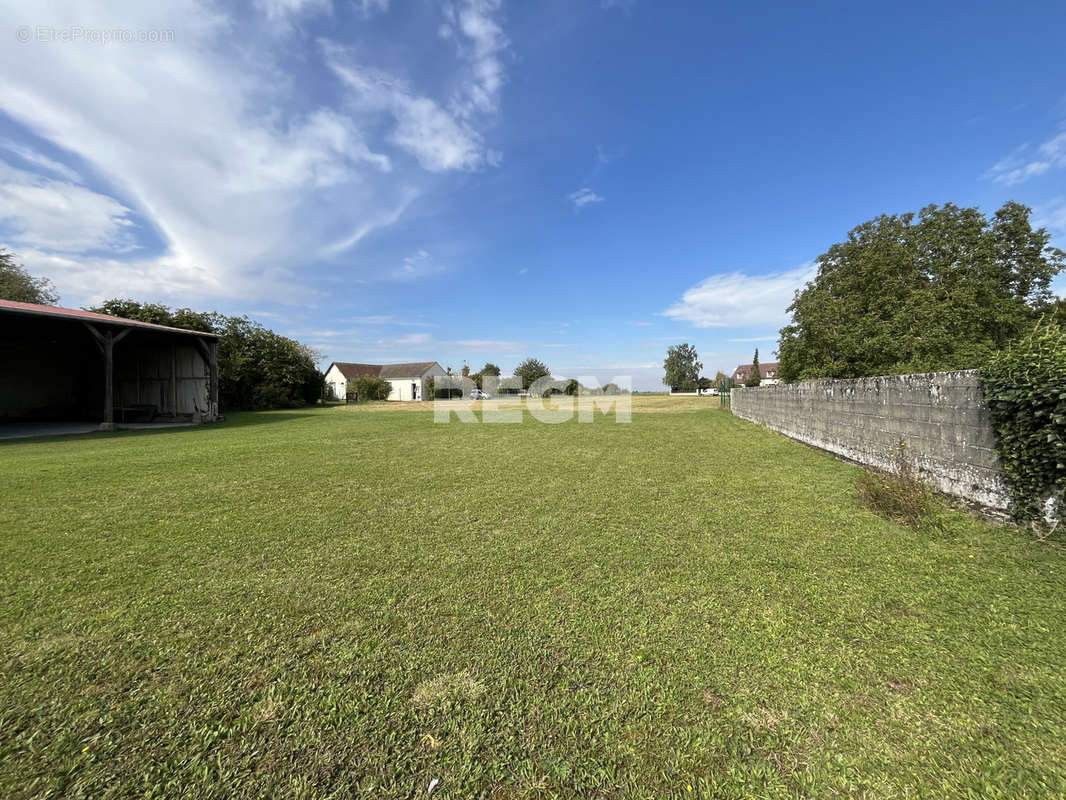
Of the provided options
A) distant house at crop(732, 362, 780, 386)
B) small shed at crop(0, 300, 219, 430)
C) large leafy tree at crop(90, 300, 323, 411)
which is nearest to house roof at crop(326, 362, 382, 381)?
large leafy tree at crop(90, 300, 323, 411)

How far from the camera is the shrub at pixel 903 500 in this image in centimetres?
375

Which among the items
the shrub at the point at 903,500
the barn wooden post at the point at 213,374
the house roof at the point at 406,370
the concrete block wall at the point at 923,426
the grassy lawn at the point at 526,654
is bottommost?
the grassy lawn at the point at 526,654

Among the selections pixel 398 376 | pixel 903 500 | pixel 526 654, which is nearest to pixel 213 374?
pixel 526 654

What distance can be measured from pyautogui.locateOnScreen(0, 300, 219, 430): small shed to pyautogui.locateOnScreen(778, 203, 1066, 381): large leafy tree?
80.2 ft

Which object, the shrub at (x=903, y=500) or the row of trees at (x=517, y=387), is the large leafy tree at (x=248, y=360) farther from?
the shrub at (x=903, y=500)

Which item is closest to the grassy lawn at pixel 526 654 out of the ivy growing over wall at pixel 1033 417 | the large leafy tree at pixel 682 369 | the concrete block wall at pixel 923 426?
the ivy growing over wall at pixel 1033 417

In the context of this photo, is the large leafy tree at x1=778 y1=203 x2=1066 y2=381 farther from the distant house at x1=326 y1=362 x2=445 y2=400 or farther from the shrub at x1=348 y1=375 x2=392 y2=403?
the distant house at x1=326 y1=362 x2=445 y2=400

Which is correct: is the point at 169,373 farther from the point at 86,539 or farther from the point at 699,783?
the point at 699,783

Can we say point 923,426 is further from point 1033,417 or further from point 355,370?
point 355,370

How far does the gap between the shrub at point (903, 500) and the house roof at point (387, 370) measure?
45.3 m

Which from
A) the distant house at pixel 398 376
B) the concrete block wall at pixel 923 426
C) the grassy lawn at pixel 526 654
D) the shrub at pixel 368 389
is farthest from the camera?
the distant house at pixel 398 376

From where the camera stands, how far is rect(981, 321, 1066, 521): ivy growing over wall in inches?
123

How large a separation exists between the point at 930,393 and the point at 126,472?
1115 cm

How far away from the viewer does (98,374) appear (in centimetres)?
1688
